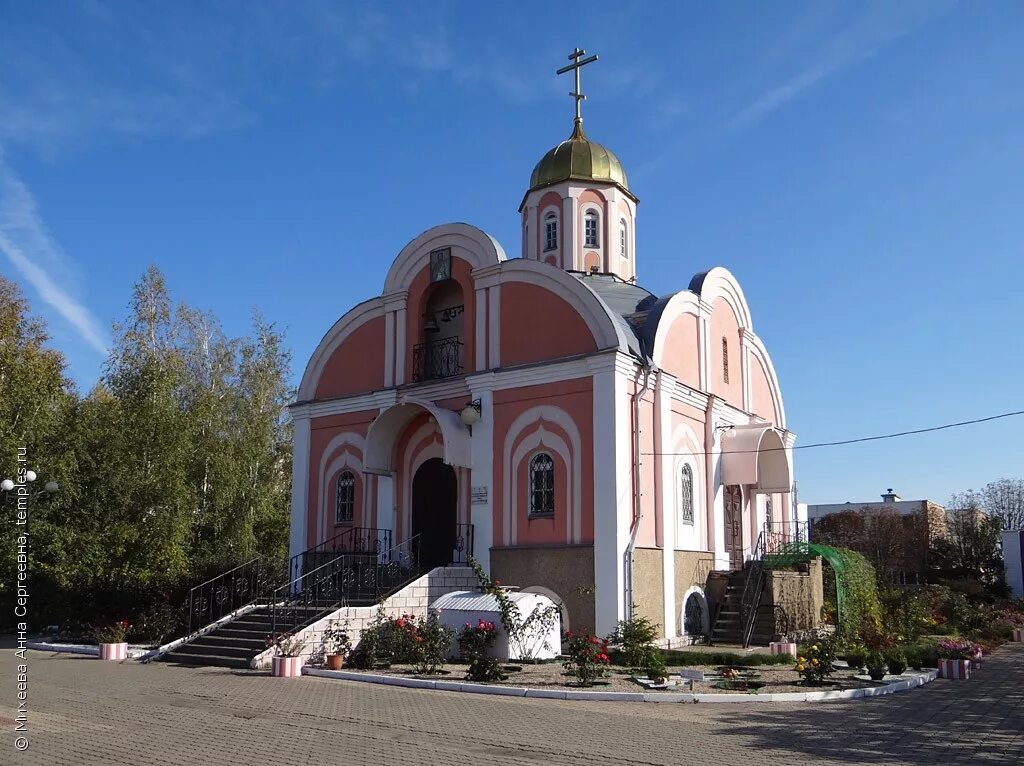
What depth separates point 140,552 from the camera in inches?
836

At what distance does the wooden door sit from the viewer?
2177 centimetres

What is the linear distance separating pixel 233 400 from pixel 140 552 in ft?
36.9

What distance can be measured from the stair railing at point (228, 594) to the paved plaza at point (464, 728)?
507 cm

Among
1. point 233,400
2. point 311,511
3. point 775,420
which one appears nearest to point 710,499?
point 775,420

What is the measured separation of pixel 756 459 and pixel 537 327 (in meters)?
5.85

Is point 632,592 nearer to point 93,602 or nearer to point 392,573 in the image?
point 392,573

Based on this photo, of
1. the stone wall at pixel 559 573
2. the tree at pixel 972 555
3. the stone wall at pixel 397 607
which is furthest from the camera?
the tree at pixel 972 555

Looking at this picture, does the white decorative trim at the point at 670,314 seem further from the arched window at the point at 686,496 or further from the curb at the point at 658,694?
the curb at the point at 658,694

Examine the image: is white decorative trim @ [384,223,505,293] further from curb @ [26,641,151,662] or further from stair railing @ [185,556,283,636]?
curb @ [26,641,151,662]

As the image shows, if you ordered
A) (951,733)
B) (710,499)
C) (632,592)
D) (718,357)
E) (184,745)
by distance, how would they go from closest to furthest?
(184,745)
(951,733)
(632,592)
(710,499)
(718,357)

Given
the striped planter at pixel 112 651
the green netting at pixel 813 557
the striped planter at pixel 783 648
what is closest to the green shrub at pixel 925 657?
the striped planter at pixel 783 648

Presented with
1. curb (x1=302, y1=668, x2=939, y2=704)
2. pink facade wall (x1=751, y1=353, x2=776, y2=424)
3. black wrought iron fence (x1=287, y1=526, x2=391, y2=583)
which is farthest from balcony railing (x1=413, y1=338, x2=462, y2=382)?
curb (x1=302, y1=668, x2=939, y2=704)

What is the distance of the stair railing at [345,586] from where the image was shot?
1661cm

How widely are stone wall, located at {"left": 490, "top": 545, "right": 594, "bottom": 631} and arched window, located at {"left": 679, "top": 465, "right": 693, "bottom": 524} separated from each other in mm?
3055
